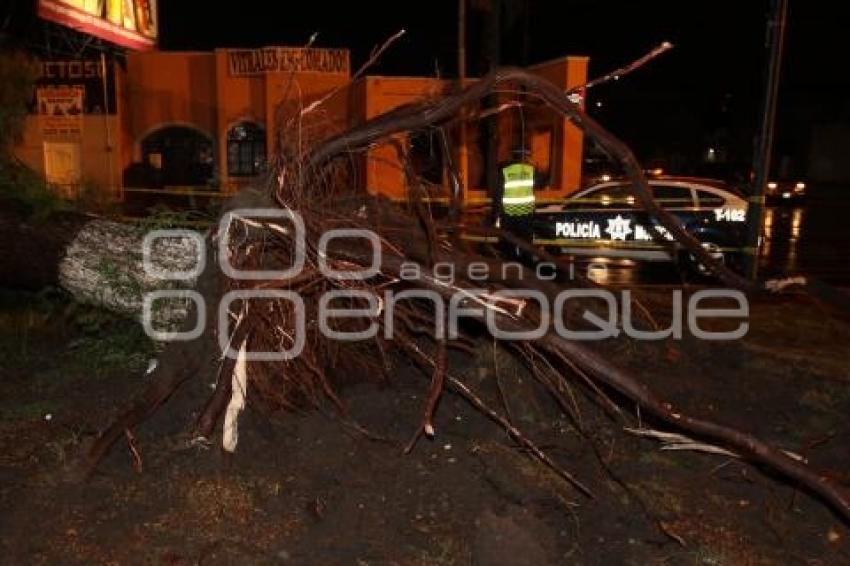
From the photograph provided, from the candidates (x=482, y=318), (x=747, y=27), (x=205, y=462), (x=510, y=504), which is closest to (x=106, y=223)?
(x=205, y=462)

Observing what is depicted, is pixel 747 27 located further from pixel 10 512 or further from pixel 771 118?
pixel 10 512

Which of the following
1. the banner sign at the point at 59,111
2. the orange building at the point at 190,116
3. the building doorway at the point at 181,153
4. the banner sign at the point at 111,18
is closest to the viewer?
the banner sign at the point at 111,18

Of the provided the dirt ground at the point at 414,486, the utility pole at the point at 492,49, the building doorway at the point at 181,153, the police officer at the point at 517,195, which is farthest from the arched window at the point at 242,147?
the dirt ground at the point at 414,486

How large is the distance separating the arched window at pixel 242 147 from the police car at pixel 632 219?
12.8 meters

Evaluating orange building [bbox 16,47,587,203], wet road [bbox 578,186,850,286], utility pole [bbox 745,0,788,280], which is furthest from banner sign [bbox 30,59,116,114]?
utility pole [bbox 745,0,788,280]

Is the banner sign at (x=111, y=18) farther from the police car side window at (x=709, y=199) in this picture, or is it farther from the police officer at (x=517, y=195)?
the police car side window at (x=709, y=199)

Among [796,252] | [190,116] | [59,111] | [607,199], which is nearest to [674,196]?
[607,199]

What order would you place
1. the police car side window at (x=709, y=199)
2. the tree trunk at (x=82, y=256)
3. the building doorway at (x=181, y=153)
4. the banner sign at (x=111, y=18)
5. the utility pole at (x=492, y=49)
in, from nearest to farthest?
the tree trunk at (x=82, y=256) < the banner sign at (x=111, y=18) < the police car side window at (x=709, y=199) < the utility pole at (x=492, y=49) < the building doorway at (x=181, y=153)

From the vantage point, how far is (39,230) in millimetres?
4879

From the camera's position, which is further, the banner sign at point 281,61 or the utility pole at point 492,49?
the banner sign at point 281,61

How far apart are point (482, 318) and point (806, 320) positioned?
5755 mm

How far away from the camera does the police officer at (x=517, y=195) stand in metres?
10.0

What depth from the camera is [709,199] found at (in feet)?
38.4

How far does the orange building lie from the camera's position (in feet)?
63.3
